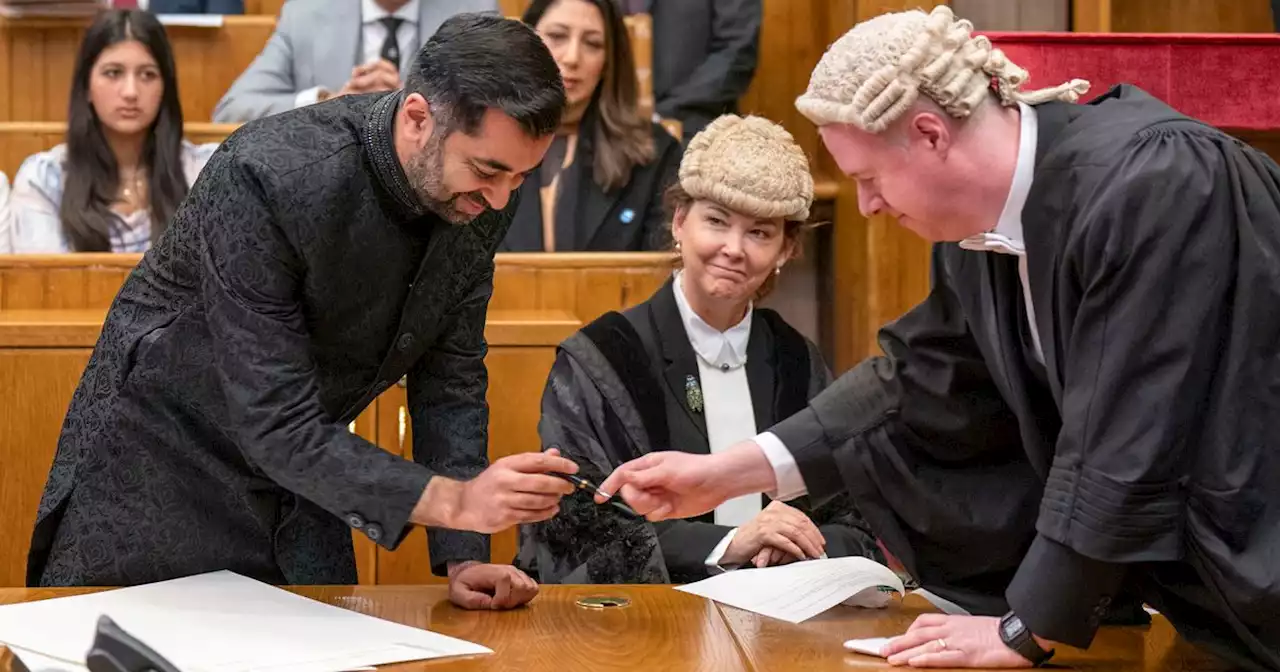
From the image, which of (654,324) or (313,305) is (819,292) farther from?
(313,305)

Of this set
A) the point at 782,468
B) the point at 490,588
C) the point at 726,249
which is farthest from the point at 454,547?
the point at 726,249

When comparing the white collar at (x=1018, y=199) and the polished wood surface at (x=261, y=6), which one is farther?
the polished wood surface at (x=261, y=6)

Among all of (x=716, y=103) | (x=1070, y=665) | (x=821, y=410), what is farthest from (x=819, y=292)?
(x=1070, y=665)

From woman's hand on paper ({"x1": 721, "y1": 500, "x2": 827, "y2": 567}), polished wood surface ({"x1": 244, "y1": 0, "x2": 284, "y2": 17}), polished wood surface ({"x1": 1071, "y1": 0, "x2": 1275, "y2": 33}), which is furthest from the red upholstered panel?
polished wood surface ({"x1": 244, "y1": 0, "x2": 284, "y2": 17})

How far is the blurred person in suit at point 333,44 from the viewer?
4.40m

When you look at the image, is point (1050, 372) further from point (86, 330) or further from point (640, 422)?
point (86, 330)

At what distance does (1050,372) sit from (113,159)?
10.3 feet

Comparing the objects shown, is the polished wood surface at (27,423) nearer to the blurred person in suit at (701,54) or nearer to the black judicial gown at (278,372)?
the black judicial gown at (278,372)

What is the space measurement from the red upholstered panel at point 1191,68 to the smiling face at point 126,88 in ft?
8.01

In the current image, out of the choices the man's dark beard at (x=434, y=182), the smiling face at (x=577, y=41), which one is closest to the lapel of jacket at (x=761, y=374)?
the man's dark beard at (x=434, y=182)

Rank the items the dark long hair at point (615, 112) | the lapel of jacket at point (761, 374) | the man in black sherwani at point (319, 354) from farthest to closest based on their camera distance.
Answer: the dark long hair at point (615, 112) → the lapel of jacket at point (761, 374) → the man in black sherwani at point (319, 354)

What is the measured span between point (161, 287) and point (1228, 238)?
1305 millimetres

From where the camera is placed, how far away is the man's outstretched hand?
6.26ft

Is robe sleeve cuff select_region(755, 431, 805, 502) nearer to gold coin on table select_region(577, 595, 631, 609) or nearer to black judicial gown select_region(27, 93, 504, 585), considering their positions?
gold coin on table select_region(577, 595, 631, 609)
